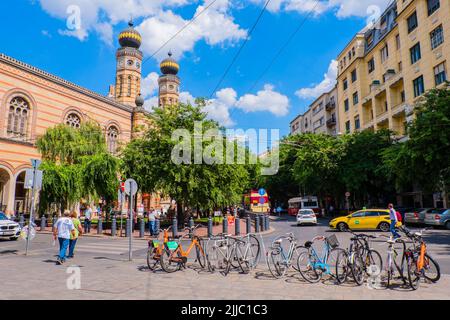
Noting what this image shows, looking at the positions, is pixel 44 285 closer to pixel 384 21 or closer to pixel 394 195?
pixel 394 195

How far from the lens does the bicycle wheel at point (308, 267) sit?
24.1 feet

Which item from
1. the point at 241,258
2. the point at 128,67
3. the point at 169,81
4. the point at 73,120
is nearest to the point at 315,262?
the point at 241,258

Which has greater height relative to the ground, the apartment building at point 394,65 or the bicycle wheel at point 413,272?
the apartment building at point 394,65

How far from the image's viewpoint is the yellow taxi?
19.8 metres

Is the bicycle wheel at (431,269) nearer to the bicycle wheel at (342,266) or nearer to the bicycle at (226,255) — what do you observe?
the bicycle wheel at (342,266)

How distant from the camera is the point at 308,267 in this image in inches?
295

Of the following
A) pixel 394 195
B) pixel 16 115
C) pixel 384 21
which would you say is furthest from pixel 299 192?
pixel 16 115

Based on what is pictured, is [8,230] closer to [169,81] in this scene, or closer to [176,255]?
[176,255]

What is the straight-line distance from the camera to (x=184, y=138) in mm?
21266

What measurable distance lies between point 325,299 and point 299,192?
51.2 metres

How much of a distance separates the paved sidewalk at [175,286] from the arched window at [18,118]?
86.3 ft

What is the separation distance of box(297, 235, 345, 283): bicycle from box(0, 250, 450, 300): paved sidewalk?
0.26 meters

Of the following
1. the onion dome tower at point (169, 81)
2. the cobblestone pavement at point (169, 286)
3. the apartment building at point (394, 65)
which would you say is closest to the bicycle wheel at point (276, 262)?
the cobblestone pavement at point (169, 286)

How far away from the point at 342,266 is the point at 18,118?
1309 inches
